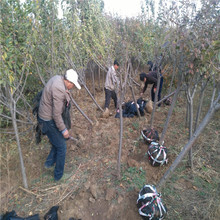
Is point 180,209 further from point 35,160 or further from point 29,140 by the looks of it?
point 29,140

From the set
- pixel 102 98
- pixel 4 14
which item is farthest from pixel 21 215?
pixel 102 98

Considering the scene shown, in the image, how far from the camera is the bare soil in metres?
2.60

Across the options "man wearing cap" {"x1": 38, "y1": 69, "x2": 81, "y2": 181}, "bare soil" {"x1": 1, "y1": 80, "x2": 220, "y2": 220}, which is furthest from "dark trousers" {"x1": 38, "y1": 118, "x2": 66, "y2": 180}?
"bare soil" {"x1": 1, "y1": 80, "x2": 220, "y2": 220}

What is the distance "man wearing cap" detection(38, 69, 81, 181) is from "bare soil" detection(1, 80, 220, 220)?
1.36 feet

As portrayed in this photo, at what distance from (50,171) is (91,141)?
3.81 feet

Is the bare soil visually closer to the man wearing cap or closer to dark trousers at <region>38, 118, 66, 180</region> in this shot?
dark trousers at <region>38, 118, 66, 180</region>

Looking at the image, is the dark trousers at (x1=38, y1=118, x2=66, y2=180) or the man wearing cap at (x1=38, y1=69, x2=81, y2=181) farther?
the dark trousers at (x1=38, y1=118, x2=66, y2=180)

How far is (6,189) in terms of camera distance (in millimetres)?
2936

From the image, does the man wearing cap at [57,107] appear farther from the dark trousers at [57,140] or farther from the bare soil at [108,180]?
the bare soil at [108,180]

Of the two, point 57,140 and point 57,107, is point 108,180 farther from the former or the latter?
point 57,107

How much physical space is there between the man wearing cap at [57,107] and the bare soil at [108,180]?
16.4 inches

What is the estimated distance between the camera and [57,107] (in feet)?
8.55

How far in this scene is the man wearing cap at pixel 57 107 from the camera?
8.47ft

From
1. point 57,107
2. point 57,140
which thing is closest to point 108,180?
point 57,140
